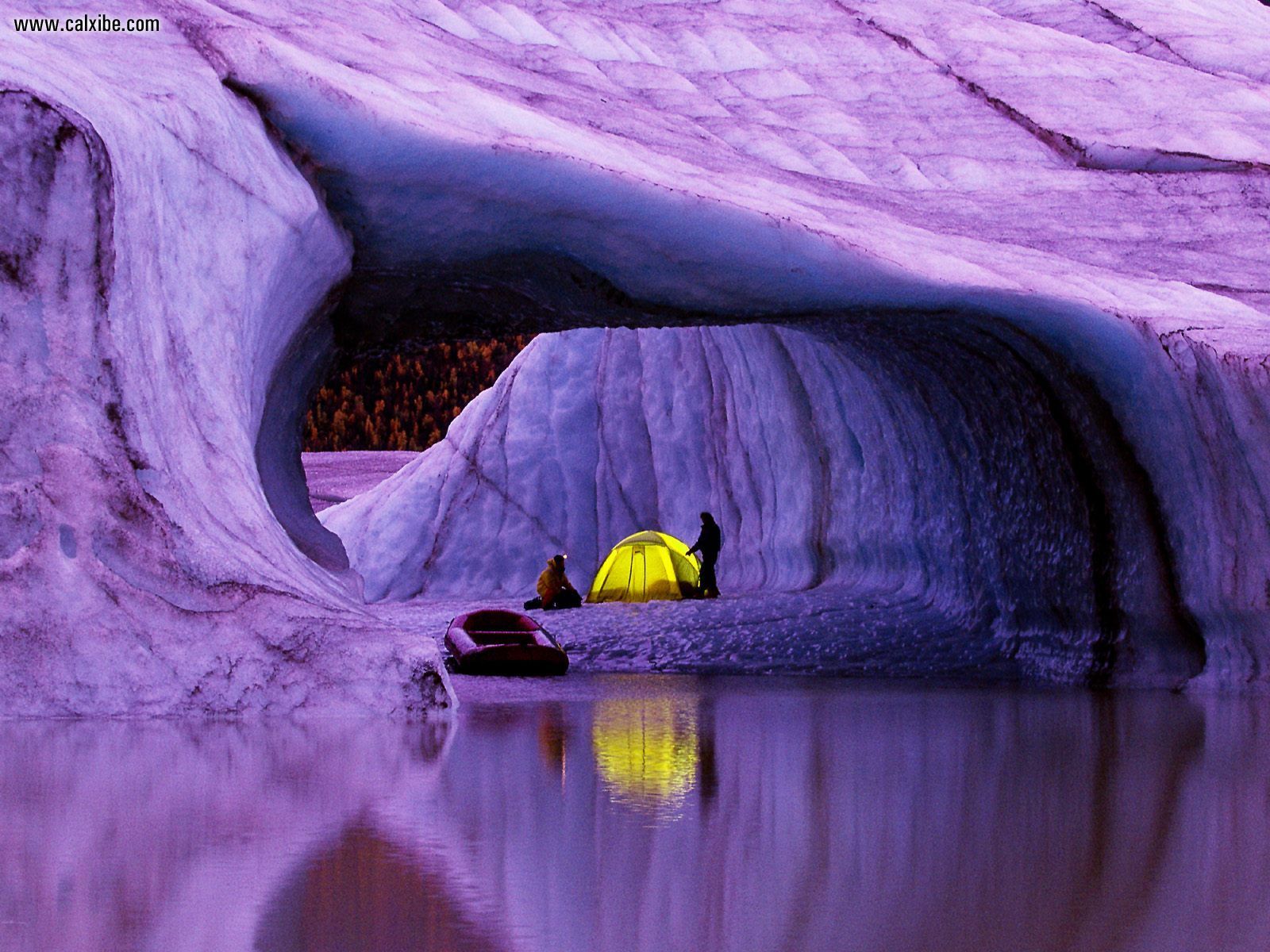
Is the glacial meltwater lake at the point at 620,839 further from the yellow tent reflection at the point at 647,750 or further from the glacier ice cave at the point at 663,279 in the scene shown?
the glacier ice cave at the point at 663,279

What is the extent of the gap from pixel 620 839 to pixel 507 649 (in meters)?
5.72

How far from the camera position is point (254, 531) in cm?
556

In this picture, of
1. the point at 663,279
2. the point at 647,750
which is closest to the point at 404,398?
the point at 663,279

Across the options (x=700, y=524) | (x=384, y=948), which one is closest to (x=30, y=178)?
(x=384, y=948)

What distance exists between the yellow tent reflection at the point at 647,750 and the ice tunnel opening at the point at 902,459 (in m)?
2.68

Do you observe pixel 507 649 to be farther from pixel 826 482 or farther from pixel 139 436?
pixel 826 482

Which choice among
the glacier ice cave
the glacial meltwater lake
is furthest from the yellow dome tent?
the glacial meltwater lake

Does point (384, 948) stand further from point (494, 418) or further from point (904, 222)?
point (494, 418)

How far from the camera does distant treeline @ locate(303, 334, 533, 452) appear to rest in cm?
2909

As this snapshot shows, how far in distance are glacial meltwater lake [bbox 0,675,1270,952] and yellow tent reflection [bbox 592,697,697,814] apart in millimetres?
22

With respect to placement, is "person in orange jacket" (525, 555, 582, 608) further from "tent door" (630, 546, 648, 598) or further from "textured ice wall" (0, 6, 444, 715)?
"textured ice wall" (0, 6, 444, 715)

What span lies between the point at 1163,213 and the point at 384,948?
314 inches

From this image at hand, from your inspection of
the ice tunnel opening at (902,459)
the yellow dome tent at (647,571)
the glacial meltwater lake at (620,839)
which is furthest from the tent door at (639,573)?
the glacial meltwater lake at (620,839)

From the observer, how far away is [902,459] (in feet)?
35.0
